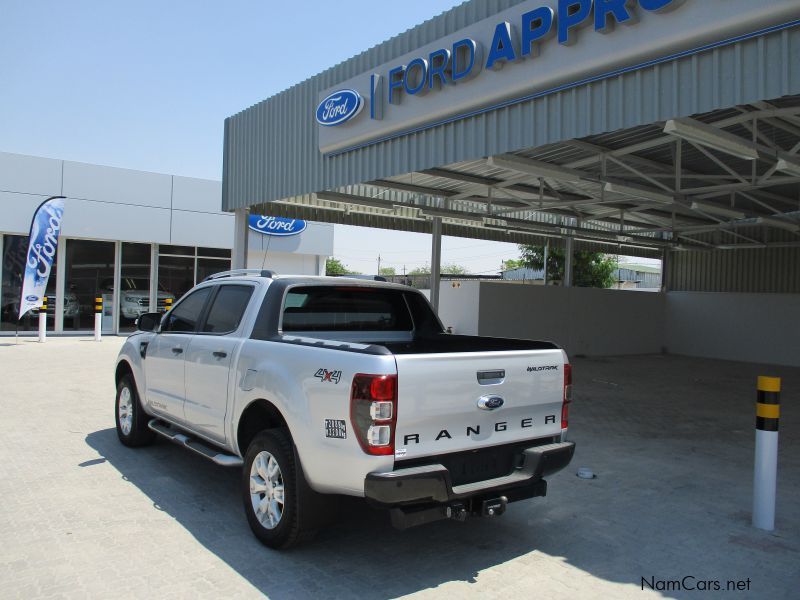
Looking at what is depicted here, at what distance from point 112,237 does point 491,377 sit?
2064cm

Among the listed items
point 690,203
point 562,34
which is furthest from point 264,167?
point 690,203

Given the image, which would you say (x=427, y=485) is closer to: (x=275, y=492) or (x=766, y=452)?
(x=275, y=492)

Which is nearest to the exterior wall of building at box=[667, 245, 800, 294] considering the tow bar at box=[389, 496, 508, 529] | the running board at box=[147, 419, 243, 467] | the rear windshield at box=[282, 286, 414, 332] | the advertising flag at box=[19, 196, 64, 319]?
the rear windshield at box=[282, 286, 414, 332]

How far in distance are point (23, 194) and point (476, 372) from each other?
20.5 meters

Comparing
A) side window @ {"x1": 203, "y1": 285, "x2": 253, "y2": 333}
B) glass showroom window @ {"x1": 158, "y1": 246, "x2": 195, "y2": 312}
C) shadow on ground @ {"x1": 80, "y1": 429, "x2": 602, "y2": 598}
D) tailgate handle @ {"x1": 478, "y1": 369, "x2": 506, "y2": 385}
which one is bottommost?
shadow on ground @ {"x1": 80, "y1": 429, "x2": 602, "y2": 598}

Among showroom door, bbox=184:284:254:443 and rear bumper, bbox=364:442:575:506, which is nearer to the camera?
rear bumper, bbox=364:442:575:506

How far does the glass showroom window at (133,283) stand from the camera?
74.0 feet

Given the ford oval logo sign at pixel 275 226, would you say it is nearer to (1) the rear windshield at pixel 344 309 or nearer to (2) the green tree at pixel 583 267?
(2) the green tree at pixel 583 267

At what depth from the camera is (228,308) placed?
5.31m

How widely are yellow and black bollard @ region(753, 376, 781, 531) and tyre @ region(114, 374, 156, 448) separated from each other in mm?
5520

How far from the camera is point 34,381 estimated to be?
11188 mm

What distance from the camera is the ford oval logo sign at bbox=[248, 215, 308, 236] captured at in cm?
2456

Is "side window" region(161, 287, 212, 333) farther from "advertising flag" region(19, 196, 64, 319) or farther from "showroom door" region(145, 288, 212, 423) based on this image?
"advertising flag" region(19, 196, 64, 319)

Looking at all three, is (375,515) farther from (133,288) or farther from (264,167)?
(133,288)
